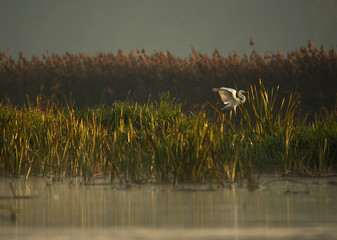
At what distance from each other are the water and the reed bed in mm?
9389

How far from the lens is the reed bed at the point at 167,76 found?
15664 millimetres

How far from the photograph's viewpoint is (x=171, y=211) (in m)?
4.36

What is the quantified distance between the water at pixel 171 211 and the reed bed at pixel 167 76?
9.39 meters

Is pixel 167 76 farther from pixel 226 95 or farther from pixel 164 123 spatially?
pixel 164 123

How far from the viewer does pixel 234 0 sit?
433 feet

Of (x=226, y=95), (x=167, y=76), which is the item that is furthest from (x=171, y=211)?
(x=167, y=76)

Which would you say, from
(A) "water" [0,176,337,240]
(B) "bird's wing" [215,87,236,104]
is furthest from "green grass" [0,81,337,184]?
(B) "bird's wing" [215,87,236,104]

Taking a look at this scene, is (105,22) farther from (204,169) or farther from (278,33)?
(204,169)

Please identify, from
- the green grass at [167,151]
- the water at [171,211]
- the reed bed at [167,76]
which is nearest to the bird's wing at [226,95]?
the green grass at [167,151]

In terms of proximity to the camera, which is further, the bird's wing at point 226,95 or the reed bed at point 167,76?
the reed bed at point 167,76

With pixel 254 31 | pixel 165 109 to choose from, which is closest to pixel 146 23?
pixel 254 31

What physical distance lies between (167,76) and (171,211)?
12678mm

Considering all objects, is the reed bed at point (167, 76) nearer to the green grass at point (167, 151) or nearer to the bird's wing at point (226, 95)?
the bird's wing at point (226, 95)

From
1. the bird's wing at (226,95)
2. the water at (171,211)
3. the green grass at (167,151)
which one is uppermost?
the bird's wing at (226,95)
